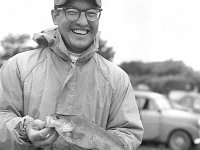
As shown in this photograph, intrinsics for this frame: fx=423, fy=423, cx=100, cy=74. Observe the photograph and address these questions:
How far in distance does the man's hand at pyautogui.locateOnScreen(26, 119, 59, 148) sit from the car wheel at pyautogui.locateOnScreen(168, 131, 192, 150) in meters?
12.1

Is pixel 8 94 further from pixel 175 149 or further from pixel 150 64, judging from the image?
pixel 150 64

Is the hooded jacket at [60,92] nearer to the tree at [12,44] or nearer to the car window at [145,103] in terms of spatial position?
the tree at [12,44]

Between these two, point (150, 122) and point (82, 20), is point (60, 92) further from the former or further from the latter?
point (150, 122)

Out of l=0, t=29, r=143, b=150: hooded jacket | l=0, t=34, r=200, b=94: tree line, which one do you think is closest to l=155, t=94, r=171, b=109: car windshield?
l=0, t=29, r=143, b=150: hooded jacket

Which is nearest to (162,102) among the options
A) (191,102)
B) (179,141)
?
(179,141)

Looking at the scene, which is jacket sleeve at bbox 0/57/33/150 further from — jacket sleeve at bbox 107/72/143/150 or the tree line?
the tree line

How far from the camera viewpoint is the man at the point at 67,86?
292cm

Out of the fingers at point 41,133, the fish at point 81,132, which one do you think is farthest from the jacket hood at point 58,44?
the fingers at point 41,133

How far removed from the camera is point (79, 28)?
3.02 metres

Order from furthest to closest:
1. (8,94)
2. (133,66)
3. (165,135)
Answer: (133,66), (165,135), (8,94)

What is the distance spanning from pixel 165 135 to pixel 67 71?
11642 mm

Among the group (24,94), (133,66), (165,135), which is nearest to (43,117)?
(24,94)

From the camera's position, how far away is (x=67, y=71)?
3.06 metres

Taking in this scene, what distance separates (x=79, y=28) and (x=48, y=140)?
0.84 metres
